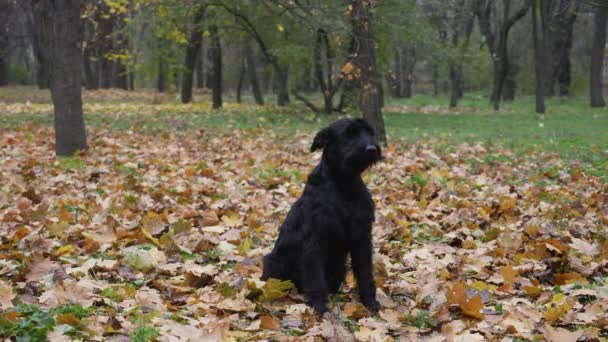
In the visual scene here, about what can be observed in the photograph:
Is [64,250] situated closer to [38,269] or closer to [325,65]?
[38,269]

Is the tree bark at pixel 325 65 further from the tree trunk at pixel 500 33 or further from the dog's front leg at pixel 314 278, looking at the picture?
the dog's front leg at pixel 314 278

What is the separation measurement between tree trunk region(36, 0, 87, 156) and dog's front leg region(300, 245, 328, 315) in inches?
350

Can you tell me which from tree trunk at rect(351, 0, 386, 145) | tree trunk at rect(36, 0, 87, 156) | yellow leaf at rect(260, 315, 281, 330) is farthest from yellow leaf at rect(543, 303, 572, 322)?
tree trunk at rect(36, 0, 87, 156)

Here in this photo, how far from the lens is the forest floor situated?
3.77 metres

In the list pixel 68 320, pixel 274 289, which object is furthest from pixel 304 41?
pixel 68 320

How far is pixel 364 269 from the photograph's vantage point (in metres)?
4.53

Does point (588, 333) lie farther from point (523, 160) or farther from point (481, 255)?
point (523, 160)

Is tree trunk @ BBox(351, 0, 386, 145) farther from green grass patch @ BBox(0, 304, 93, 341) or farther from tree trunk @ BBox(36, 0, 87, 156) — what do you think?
green grass patch @ BBox(0, 304, 93, 341)

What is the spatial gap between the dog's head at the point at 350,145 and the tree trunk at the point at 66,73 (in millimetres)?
8790

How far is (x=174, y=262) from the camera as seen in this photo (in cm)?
533

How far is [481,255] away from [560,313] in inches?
67.7

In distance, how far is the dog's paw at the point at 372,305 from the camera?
439cm

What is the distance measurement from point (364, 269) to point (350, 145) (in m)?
0.88

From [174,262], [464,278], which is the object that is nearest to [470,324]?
[464,278]
